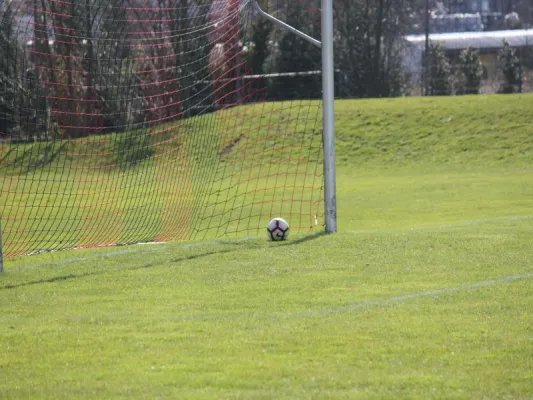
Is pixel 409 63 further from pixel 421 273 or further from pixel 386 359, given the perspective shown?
pixel 386 359

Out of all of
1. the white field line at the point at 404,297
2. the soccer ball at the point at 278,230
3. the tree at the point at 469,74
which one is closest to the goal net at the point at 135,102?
the soccer ball at the point at 278,230

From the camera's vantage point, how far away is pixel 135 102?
71.2 feet

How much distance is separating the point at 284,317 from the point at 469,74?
3840 cm

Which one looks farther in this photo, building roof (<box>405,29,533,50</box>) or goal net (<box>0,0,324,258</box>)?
building roof (<box>405,29,533,50</box>)

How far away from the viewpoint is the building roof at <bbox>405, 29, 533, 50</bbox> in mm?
54656

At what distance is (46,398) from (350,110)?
30.8m

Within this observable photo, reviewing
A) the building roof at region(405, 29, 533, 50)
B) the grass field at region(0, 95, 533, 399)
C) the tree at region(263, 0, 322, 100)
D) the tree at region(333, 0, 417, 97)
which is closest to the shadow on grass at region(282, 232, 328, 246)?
the grass field at region(0, 95, 533, 399)

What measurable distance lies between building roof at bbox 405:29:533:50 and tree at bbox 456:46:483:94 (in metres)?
7.75

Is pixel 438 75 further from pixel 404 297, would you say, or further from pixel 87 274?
pixel 404 297

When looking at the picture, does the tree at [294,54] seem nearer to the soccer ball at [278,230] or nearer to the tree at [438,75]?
the soccer ball at [278,230]

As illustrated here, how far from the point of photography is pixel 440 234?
12.9 m

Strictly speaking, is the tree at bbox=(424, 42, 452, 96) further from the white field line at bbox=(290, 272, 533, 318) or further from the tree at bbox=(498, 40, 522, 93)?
the white field line at bbox=(290, 272, 533, 318)

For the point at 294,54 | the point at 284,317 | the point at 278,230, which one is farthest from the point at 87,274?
the point at 294,54

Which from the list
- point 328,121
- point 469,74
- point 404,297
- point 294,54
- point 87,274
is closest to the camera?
point 404,297
